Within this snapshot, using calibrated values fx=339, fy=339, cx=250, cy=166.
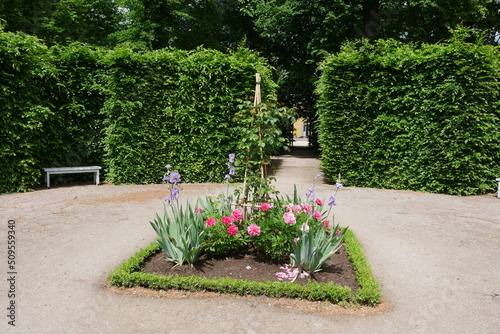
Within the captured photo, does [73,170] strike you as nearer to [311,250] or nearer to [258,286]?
[258,286]

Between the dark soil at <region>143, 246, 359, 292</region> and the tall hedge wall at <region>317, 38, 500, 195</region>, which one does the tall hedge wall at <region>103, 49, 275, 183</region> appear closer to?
the tall hedge wall at <region>317, 38, 500, 195</region>

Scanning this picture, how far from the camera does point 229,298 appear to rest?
11.1 ft

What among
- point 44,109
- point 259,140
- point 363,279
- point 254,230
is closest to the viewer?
point 363,279

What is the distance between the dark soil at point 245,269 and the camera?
3.75 metres

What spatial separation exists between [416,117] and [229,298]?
7.66 metres

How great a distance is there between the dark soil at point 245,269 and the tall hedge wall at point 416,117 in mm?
5883

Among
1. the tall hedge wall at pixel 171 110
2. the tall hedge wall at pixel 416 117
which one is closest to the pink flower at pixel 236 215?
the tall hedge wall at pixel 171 110

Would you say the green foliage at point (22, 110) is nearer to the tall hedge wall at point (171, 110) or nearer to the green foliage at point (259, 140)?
the tall hedge wall at point (171, 110)

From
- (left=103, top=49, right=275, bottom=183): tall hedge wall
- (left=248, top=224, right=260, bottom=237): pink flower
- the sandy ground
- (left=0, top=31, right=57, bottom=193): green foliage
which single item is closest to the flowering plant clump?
(left=248, top=224, right=260, bottom=237): pink flower

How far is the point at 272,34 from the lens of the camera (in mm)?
18766

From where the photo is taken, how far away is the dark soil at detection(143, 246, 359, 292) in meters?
3.75

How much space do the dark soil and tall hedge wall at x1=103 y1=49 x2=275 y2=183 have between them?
18.7ft

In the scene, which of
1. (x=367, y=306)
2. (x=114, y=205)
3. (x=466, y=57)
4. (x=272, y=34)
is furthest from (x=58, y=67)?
(x=272, y=34)

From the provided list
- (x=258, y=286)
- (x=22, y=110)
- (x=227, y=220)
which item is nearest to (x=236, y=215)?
(x=227, y=220)
